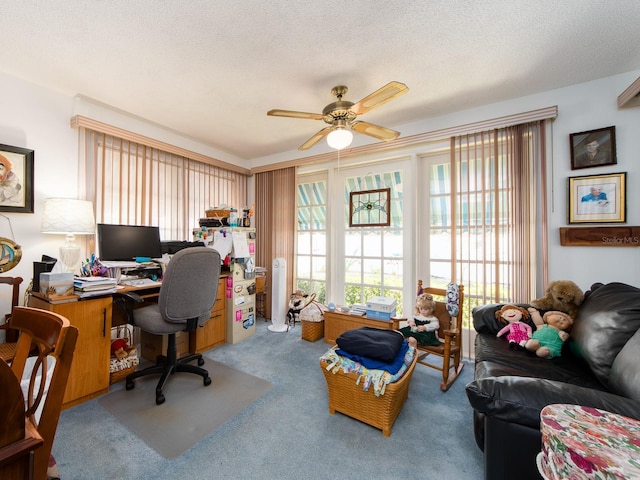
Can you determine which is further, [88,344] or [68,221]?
[68,221]

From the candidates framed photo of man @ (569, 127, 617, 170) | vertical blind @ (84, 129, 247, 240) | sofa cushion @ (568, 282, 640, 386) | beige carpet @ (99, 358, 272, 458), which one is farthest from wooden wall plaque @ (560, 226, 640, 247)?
vertical blind @ (84, 129, 247, 240)

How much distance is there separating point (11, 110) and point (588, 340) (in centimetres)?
427

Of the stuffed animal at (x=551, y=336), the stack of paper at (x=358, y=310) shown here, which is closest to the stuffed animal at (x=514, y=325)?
the stuffed animal at (x=551, y=336)

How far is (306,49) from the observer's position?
5.85 ft

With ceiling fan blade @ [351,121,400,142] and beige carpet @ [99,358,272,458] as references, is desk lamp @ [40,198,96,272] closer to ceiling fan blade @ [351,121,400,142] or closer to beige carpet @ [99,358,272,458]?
beige carpet @ [99,358,272,458]

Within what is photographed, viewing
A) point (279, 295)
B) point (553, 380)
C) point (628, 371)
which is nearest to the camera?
point (628, 371)

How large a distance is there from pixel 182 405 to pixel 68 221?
5.48 feet

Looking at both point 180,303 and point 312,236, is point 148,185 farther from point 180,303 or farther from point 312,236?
point 312,236

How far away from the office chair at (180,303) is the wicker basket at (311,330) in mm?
1188

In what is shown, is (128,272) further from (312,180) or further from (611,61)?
(611,61)

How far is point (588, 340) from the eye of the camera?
1.47m

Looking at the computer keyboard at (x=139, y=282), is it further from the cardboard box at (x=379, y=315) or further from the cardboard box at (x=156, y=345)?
the cardboard box at (x=379, y=315)

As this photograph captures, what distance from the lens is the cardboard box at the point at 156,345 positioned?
2.44m

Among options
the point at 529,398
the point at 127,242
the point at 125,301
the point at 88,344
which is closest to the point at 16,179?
the point at 127,242
